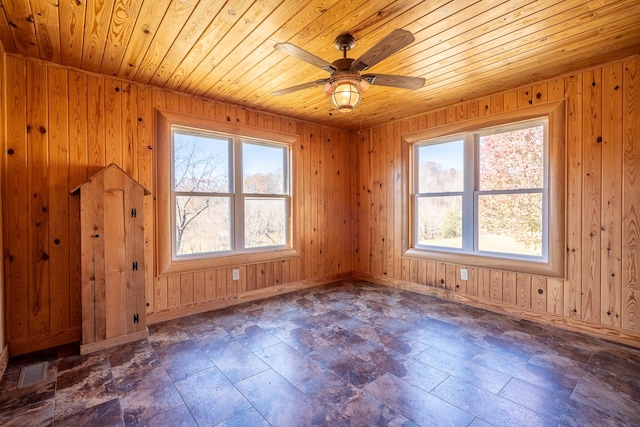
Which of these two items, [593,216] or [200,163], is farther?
[200,163]

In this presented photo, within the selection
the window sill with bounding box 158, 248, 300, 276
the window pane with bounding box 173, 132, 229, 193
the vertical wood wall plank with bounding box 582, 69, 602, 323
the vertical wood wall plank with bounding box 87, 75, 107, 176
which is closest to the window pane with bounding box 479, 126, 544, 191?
→ the vertical wood wall plank with bounding box 582, 69, 602, 323

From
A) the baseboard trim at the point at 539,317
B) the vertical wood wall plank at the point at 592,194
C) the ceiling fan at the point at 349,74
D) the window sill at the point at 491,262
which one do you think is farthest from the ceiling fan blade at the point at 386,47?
the baseboard trim at the point at 539,317

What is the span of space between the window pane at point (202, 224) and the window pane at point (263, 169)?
1.39 feet

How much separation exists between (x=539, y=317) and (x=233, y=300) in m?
3.50

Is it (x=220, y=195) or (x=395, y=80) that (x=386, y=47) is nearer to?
(x=395, y=80)

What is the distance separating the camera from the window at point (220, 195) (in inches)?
131

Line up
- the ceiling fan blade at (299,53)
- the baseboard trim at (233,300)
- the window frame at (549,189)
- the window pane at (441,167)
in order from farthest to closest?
the window pane at (441,167) → the baseboard trim at (233,300) → the window frame at (549,189) → the ceiling fan blade at (299,53)

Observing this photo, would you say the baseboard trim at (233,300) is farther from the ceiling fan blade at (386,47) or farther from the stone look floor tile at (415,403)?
the ceiling fan blade at (386,47)

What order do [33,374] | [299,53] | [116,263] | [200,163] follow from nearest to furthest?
[299,53]
[33,374]
[116,263]
[200,163]

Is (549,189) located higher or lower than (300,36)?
lower

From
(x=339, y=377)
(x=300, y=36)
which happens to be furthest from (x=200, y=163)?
(x=339, y=377)

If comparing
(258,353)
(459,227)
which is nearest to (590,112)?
(459,227)

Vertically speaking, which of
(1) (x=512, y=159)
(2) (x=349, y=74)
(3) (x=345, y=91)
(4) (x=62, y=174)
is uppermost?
(2) (x=349, y=74)

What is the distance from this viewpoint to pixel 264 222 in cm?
418
